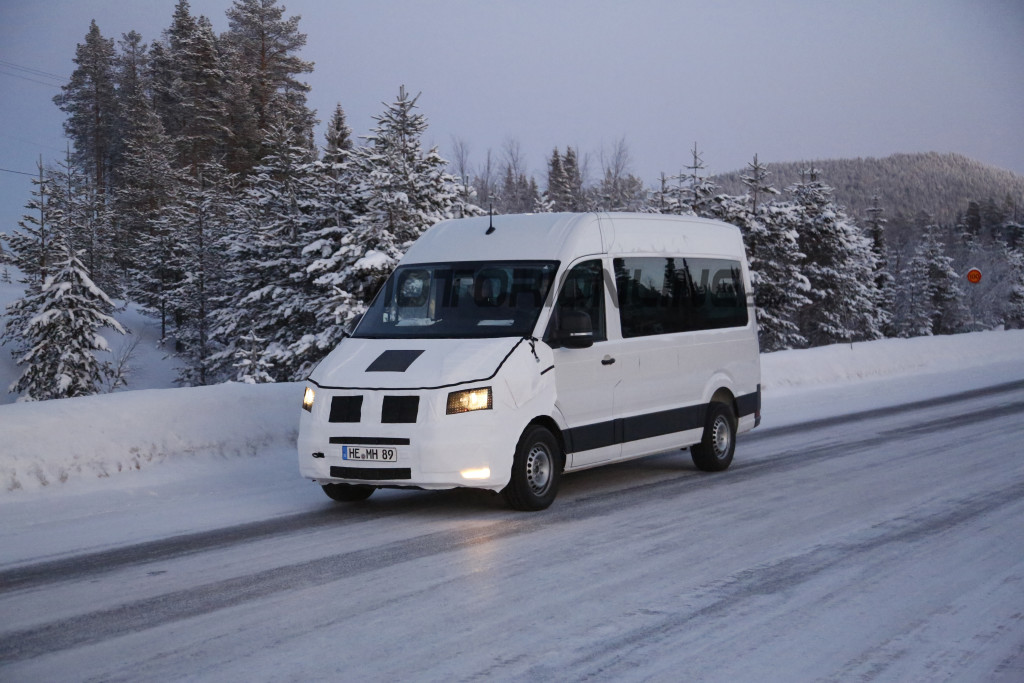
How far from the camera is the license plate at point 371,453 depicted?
816 centimetres

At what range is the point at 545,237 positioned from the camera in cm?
955

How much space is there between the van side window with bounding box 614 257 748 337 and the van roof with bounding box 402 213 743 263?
22 centimetres

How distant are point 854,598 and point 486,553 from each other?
8.43 feet

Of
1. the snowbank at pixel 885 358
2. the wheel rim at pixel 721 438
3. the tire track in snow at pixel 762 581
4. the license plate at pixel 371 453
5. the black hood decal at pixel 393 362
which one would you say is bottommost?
the tire track in snow at pixel 762 581

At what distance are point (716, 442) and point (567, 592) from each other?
5.49 metres

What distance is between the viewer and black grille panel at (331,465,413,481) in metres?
8.15

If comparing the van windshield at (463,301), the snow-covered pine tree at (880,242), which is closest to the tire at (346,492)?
the van windshield at (463,301)

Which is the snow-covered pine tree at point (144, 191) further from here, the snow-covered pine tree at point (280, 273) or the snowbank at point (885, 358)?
the snowbank at point (885, 358)

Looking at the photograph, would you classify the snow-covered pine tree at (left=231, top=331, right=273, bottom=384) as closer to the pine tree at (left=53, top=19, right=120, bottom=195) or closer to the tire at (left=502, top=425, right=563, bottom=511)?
the tire at (left=502, top=425, right=563, bottom=511)

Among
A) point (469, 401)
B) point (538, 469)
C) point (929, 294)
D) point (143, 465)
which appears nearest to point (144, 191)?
point (929, 294)

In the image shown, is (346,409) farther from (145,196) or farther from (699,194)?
(145,196)

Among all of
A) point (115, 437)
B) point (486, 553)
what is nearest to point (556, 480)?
point (486, 553)

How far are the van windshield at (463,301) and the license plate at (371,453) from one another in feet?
4.22

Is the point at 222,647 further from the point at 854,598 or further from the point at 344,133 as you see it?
the point at 344,133
